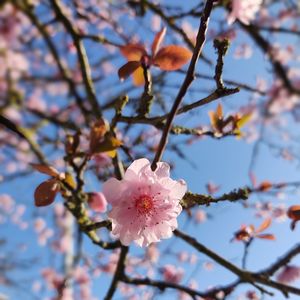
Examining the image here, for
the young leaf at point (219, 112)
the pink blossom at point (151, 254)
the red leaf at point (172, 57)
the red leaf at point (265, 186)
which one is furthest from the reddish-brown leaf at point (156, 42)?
the pink blossom at point (151, 254)

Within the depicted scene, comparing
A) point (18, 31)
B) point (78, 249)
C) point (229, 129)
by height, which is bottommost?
point (229, 129)

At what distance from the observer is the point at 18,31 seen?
617 cm

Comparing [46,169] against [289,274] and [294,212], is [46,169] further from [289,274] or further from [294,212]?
[289,274]

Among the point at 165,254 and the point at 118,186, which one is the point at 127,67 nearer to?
the point at 118,186

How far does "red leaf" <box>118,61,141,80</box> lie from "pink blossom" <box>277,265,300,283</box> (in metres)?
1.81

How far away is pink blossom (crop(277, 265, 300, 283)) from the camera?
7.68 feet

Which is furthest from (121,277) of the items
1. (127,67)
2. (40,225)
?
(40,225)

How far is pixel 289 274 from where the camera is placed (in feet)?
7.72

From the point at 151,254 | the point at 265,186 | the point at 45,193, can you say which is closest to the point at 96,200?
the point at 45,193

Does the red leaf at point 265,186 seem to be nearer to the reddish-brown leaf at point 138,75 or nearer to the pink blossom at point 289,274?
the pink blossom at point 289,274

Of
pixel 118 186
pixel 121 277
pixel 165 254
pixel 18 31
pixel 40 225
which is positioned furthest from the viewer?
pixel 40 225

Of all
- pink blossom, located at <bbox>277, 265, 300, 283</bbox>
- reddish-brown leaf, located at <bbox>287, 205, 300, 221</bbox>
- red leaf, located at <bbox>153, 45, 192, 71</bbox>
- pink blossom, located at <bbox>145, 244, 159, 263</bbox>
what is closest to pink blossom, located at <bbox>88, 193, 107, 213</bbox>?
red leaf, located at <bbox>153, 45, 192, 71</bbox>

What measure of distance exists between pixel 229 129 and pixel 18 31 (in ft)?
18.6

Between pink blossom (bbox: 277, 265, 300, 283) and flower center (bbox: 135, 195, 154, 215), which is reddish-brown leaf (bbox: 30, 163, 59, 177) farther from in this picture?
pink blossom (bbox: 277, 265, 300, 283)
